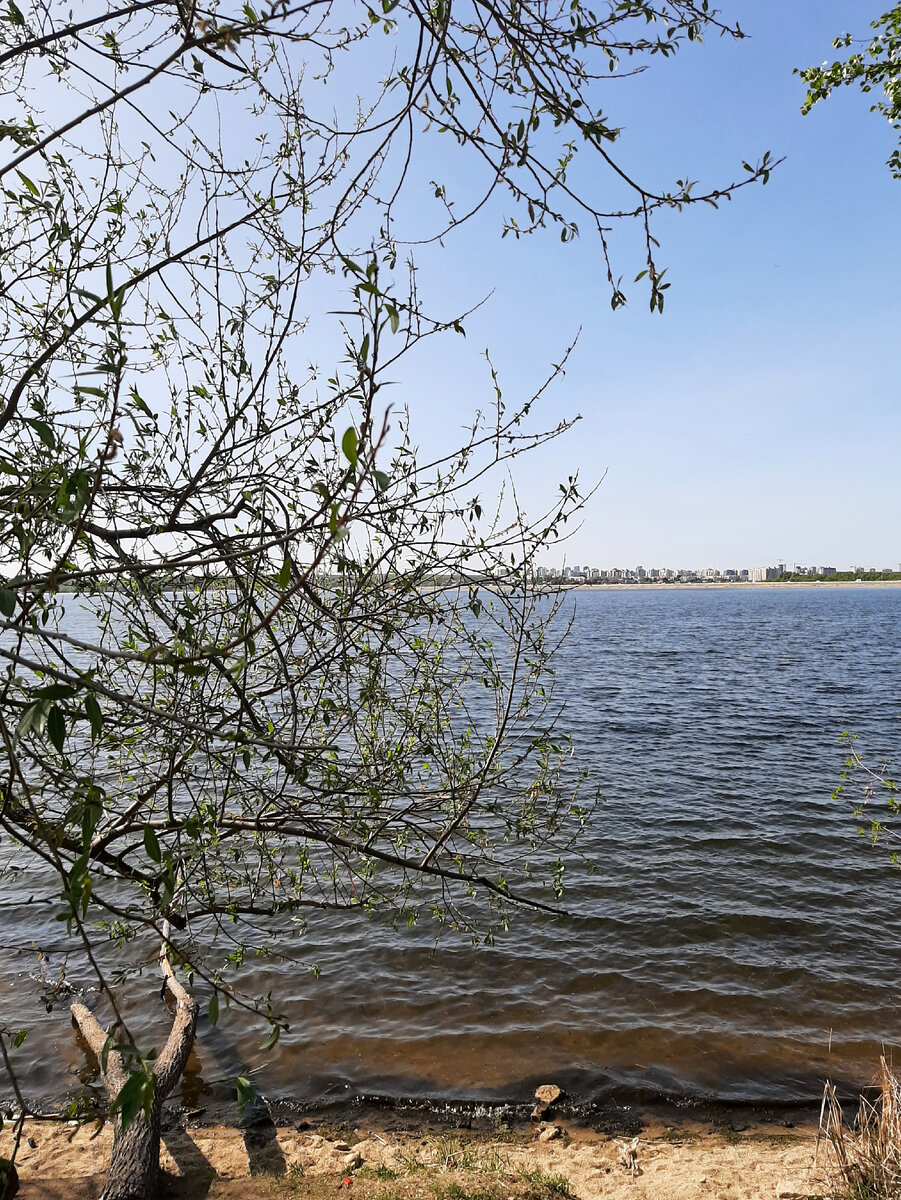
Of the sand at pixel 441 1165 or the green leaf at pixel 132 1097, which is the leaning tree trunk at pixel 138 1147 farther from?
the green leaf at pixel 132 1097

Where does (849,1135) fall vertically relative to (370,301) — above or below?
below

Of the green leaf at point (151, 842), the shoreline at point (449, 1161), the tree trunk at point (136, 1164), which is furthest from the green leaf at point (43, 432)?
the shoreline at point (449, 1161)

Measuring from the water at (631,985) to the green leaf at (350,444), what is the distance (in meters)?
7.33

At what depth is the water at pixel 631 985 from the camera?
8.62 m

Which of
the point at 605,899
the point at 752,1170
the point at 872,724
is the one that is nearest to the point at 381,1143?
the point at 752,1170

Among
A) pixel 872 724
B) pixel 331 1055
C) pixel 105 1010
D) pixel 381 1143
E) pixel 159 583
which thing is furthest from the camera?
pixel 872 724

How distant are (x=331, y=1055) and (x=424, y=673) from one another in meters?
6.38

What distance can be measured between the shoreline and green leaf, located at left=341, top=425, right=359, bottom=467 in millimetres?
6916

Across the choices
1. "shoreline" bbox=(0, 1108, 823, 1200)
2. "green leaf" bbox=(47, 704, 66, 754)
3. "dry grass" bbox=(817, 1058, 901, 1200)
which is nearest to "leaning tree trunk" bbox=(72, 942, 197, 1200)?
"shoreline" bbox=(0, 1108, 823, 1200)

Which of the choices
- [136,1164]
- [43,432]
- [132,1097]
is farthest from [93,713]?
[136,1164]

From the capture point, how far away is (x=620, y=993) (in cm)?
1014

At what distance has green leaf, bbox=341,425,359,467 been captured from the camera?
149cm

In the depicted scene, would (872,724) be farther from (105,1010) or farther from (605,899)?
(105,1010)

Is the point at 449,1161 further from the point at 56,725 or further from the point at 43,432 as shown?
the point at 43,432
